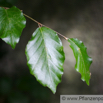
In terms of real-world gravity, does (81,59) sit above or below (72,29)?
below

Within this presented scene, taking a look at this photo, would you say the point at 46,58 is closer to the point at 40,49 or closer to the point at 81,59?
the point at 40,49

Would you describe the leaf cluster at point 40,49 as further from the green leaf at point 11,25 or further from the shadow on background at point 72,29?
the shadow on background at point 72,29

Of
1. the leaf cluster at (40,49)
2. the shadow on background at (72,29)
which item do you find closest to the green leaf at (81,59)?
the leaf cluster at (40,49)

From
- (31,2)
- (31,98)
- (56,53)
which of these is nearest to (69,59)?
(31,98)

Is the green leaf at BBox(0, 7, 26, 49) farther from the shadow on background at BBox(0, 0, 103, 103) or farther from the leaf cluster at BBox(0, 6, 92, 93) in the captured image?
the shadow on background at BBox(0, 0, 103, 103)

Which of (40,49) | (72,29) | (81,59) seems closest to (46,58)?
(40,49)

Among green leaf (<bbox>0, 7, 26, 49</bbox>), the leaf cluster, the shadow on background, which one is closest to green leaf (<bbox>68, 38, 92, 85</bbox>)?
the leaf cluster
